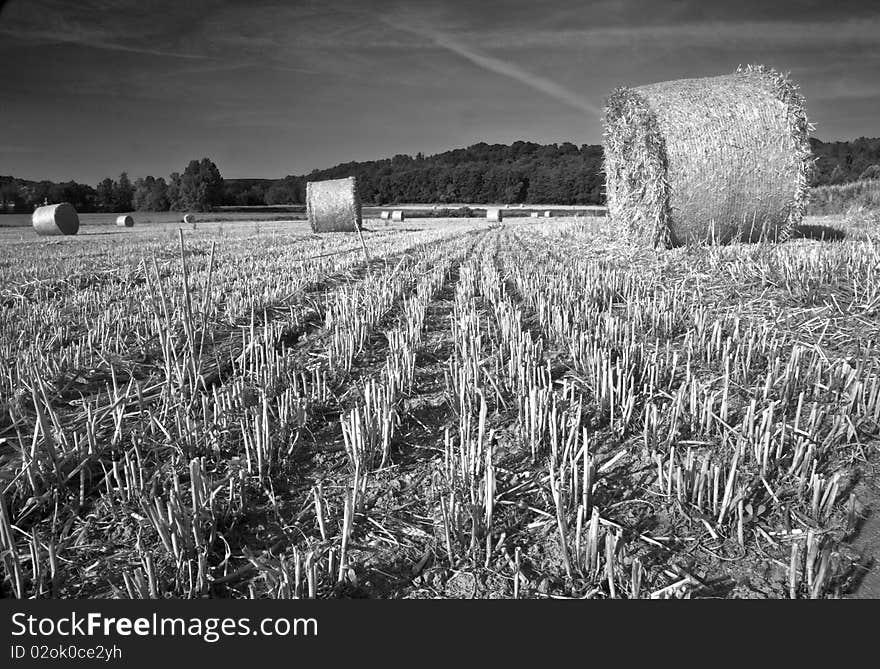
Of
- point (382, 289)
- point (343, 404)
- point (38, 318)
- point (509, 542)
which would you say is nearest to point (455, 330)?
point (343, 404)

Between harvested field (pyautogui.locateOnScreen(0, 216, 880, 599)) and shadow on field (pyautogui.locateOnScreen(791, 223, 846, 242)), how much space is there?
4.26m

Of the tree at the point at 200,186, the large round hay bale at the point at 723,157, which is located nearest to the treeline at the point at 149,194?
the tree at the point at 200,186

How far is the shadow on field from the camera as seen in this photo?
792 cm

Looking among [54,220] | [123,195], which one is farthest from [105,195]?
[54,220]

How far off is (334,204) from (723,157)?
41.0 ft

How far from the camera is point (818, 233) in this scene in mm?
8516

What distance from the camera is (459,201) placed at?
61562 mm

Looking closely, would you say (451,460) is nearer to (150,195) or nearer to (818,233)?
(818,233)

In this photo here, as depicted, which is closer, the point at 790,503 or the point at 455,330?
the point at 790,503

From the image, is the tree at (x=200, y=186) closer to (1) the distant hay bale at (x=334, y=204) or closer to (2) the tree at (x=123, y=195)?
(2) the tree at (x=123, y=195)

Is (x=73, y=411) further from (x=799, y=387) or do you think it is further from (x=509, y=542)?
(x=799, y=387)

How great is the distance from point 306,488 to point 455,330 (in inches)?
80.7

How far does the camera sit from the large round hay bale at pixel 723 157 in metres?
7.09

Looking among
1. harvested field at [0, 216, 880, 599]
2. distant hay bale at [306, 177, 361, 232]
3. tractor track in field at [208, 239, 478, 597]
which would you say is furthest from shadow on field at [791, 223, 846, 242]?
distant hay bale at [306, 177, 361, 232]
